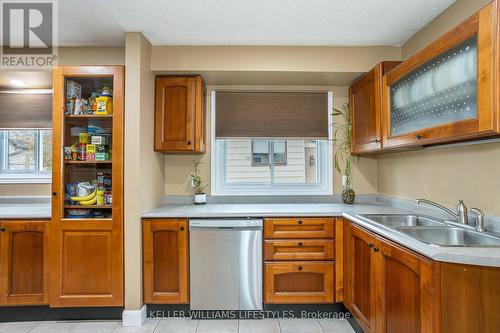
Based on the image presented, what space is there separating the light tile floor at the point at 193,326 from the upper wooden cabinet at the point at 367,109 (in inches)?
61.9

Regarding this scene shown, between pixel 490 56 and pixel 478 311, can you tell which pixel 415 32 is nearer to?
pixel 490 56

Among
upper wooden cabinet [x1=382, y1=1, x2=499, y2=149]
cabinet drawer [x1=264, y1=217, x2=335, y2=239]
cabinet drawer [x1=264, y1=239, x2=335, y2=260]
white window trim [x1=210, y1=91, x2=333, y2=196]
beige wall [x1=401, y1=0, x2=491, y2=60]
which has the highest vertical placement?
beige wall [x1=401, y1=0, x2=491, y2=60]

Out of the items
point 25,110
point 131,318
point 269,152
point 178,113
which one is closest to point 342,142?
point 269,152

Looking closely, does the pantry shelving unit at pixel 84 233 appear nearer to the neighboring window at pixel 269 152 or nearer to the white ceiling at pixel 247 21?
the white ceiling at pixel 247 21

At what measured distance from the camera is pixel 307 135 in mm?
3279

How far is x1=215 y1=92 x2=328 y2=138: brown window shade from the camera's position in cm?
327

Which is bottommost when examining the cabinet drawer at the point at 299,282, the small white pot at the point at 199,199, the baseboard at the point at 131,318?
the baseboard at the point at 131,318

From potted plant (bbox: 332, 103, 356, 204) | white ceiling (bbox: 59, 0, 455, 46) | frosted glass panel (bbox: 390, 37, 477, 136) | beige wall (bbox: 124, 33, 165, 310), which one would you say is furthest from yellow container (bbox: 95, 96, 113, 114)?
frosted glass panel (bbox: 390, 37, 477, 136)

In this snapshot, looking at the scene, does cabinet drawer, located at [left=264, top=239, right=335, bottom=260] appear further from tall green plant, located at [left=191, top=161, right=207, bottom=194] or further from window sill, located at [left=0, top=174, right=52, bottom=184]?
window sill, located at [left=0, top=174, right=52, bottom=184]

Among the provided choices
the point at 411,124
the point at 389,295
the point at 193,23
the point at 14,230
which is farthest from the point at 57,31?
the point at 389,295

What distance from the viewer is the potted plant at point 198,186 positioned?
3.13 m

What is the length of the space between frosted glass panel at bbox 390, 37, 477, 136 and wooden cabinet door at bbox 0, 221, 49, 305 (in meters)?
2.98

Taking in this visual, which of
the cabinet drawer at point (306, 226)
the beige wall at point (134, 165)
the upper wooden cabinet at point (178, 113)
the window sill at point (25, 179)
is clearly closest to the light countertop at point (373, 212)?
the cabinet drawer at point (306, 226)

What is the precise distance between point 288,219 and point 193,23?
5.94 ft
